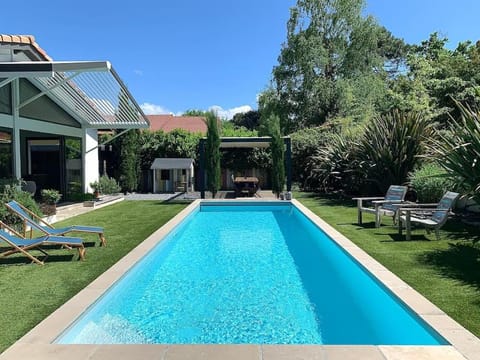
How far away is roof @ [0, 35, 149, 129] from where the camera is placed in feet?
30.6

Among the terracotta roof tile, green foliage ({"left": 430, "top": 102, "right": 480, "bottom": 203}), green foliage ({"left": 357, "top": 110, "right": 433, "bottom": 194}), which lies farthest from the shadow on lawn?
the terracotta roof tile

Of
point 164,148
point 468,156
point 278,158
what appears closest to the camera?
point 468,156

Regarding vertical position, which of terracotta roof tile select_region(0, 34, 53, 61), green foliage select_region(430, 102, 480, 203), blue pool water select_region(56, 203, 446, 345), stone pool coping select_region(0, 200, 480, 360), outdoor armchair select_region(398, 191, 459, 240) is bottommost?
blue pool water select_region(56, 203, 446, 345)

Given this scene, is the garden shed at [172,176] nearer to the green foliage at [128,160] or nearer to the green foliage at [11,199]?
the green foliage at [128,160]

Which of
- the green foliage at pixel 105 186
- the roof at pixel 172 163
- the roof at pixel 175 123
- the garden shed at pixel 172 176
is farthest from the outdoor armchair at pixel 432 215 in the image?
the roof at pixel 175 123

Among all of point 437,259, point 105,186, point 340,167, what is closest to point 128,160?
point 105,186

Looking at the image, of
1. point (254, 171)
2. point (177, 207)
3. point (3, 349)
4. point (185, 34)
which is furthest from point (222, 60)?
point (3, 349)

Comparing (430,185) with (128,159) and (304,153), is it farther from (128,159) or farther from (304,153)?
(128,159)

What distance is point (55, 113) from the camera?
14922 millimetres

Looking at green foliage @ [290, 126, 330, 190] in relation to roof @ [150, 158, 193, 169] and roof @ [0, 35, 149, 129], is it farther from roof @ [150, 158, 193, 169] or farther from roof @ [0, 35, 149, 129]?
roof @ [0, 35, 149, 129]

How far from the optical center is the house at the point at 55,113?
34.6ft

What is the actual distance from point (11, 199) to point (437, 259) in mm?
9012

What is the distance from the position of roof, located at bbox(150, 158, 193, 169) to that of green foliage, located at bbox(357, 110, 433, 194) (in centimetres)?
1157

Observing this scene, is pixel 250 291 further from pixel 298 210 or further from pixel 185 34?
pixel 185 34
